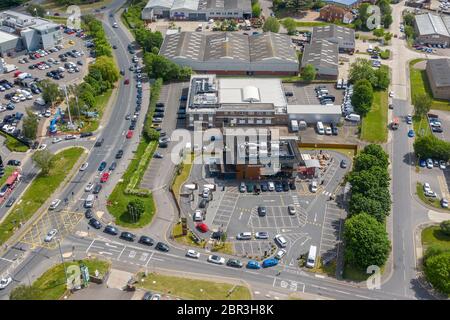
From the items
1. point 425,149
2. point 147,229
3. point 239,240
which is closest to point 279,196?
point 239,240

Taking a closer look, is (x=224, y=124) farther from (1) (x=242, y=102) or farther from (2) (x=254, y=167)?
(2) (x=254, y=167)

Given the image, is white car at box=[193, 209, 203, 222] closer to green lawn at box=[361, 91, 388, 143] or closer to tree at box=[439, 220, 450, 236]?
tree at box=[439, 220, 450, 236]

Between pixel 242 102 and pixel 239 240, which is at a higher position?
pixel 242 102

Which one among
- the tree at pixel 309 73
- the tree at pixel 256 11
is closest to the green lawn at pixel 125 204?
the tree at pixel 309 73

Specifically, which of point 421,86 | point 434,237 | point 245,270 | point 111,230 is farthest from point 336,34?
point 111,230

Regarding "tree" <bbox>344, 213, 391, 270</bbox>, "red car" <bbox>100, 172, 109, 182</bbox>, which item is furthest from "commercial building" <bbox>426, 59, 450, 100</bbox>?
"red car" <bbox>100, 172, 109, 182</bbox>

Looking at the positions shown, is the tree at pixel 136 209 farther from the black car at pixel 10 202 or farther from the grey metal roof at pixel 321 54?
the grey metal roof at pixel 321 54
